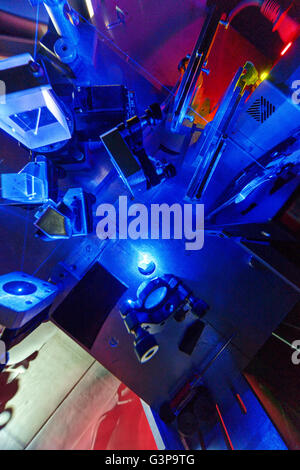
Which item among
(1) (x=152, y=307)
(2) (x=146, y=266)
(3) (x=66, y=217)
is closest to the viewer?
(3) (x=66, y=217)

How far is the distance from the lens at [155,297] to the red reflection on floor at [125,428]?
86 cm

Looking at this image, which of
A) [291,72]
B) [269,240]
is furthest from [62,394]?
[291,72]

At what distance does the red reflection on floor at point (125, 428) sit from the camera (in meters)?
1.68

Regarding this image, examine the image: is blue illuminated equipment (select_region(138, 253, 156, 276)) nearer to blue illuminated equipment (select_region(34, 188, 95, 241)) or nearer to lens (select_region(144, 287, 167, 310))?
lens (select_region(144, 287, 167, 310))

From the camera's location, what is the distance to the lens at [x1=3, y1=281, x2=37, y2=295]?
127 cm

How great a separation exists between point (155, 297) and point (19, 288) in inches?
32.1

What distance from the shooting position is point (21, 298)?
1220 mm

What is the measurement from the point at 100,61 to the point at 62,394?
2548 millimetres

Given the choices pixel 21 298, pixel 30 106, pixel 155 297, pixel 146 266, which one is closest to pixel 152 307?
pixel 155 297

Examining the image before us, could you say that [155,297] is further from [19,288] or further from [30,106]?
[30,106]

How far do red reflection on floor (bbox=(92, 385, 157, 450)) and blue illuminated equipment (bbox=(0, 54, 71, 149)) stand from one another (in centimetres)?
190

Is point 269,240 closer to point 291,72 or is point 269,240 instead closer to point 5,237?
point 291,72

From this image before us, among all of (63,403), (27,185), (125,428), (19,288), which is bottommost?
(63,403)

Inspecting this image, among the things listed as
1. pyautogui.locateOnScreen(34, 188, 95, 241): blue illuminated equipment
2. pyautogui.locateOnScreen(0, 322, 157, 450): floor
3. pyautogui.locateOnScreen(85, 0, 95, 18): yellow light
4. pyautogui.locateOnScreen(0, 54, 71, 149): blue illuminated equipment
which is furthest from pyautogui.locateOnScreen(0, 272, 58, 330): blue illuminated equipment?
pyautogui.locateOnScreen(85, 0, 95, 18): yellow light
